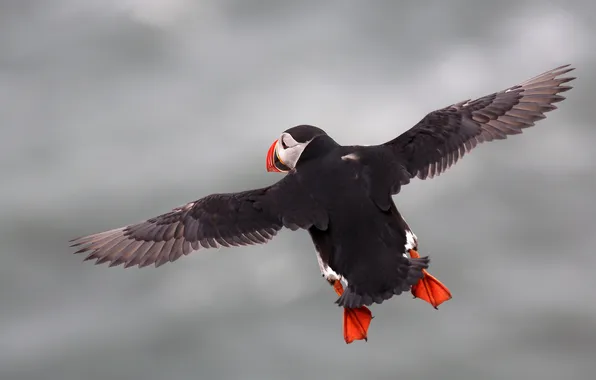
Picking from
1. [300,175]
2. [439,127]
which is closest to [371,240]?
[300,175]

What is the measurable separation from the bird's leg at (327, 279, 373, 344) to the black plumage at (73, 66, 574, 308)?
202 mm

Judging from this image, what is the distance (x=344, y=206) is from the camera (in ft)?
27.3

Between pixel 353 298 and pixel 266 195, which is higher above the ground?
pixel 266 195

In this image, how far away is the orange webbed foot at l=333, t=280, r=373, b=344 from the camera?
8.42m

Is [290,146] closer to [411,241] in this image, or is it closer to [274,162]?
[274,162]

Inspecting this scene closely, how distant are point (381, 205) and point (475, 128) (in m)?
2.01

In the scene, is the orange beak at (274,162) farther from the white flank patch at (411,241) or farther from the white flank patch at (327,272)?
the white flank patch at (411,241)

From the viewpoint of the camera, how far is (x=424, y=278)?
8586 mm

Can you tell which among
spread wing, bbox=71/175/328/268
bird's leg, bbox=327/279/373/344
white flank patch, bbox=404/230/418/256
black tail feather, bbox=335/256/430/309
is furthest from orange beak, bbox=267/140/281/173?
black tail feather, bbox=335/256/430/309

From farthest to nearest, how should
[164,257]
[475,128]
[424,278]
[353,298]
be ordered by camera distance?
[475,128] → [164,257] → [424,278] → [353,298]

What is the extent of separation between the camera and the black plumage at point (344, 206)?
324 inches

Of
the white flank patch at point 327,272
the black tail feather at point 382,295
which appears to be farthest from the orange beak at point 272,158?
the black tail feather at point 382,295

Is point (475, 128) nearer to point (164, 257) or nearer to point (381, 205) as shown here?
point (381, 205)

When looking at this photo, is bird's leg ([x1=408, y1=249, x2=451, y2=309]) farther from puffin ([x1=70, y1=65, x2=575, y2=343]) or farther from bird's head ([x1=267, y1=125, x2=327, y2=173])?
bird's head ([x1=267, y1=125, x2=327, y2=173])
